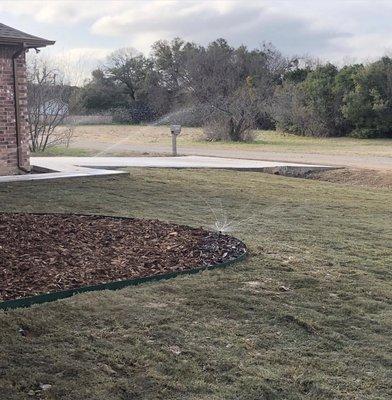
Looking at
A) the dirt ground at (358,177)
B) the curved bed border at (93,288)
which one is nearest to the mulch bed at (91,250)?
the curved bed border at (93,288)

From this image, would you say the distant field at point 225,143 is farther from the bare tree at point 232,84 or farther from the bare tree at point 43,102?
the bare tree at point 43,102

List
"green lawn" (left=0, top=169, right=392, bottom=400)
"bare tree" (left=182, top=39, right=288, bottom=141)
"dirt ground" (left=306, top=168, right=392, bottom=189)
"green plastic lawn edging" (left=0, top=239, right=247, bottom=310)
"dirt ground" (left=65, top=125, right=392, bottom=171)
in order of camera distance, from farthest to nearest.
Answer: "bare tree" (left=182, top=39, right=288, bottom=141) < "dirt ground" (left=65, top=125, right=392, bottom=171) < "dirt ground" (left=306, top=168, right=392, bottom=189) < "green plastic lawn edging" (left=0, top=239, right=247, bottom=310) < "green lawn" (left=0, top=169, right=392, bottom=400)

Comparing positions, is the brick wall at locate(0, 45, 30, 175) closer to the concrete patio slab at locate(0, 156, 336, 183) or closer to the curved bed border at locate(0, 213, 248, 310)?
the concrete patio slab at locate(0, 156, 336, 183)

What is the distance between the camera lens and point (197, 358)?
3.22m

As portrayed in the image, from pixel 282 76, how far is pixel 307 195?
3141 cm

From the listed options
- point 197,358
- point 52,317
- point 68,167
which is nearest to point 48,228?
point 52,317

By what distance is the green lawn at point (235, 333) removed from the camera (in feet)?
9.61

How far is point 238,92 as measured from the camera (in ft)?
96.1

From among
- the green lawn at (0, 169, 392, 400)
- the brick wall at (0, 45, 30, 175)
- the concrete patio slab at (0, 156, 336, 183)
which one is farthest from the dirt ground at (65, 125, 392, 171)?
the green lawn at (0, 169, 392, 400)

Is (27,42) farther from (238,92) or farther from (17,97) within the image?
(238,92)

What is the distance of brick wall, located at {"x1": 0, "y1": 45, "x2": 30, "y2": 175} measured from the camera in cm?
1046

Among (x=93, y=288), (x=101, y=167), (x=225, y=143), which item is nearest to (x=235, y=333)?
(x=93, y=288)

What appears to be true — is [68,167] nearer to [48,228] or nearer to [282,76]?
[48,228]

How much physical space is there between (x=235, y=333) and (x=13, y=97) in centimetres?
824
